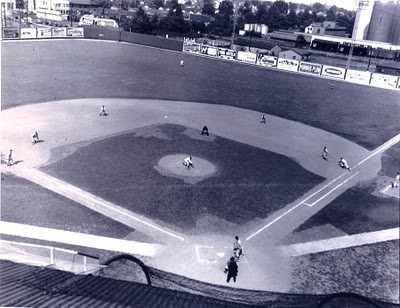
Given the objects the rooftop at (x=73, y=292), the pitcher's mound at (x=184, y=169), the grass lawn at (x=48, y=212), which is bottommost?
the grass lawn at (x=48, y=212)

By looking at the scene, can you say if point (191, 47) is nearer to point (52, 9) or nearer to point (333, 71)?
point (333, 71)

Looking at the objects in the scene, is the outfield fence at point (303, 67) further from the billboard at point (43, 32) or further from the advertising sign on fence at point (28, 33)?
the advertising sign on fence at point (28, 33)

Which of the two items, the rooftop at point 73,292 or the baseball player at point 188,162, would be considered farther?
the baseball player at point 188,162

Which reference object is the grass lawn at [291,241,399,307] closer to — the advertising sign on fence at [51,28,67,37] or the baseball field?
the baseball field

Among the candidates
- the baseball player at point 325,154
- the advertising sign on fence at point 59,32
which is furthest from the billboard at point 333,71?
the advertising sign on fence at point 59,32

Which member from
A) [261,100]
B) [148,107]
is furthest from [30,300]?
[261,100]

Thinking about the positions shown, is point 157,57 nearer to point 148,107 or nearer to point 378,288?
point 148,107

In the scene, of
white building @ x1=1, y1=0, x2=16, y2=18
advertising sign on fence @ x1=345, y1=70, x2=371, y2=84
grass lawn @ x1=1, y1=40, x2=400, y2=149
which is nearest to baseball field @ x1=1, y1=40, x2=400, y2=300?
grass lawn @ x1=1, y1=40, x2=400, y2=149
